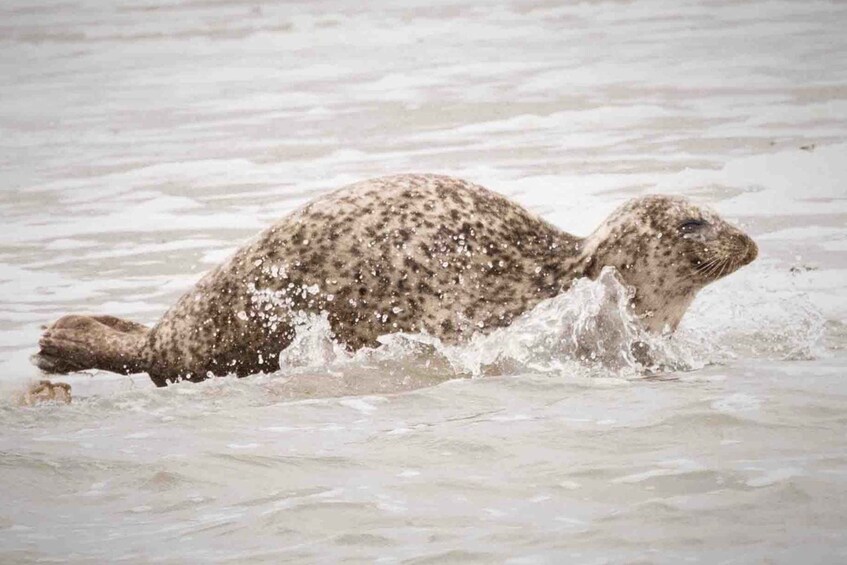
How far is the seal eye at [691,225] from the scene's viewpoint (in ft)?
28.2

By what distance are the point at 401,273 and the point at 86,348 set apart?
1.73 metres

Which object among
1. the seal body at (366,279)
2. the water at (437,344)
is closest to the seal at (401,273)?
the seal body at (366,279)

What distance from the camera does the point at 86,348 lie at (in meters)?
8.84

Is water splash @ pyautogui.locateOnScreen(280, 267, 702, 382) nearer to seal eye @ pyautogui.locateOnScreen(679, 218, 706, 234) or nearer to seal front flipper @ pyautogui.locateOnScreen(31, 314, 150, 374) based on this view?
seal eye @ pyautogui.locateOnScreen(679, 218, 706, 234)

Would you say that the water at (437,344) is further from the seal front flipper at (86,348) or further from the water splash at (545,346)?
the seal front flipper at (86,348)

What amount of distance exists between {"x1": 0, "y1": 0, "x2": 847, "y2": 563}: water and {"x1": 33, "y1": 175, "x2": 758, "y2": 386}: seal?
159mm

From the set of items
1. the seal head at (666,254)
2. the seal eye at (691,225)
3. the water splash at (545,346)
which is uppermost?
the seal eye at (691,225)

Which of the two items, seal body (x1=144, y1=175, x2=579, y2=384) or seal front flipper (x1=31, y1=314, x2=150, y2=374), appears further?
seal front flipper (x1=31, y1=314, x2=150, y2=374)

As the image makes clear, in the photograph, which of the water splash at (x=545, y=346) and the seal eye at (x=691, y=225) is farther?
the seal eye at (x=691, y=225)

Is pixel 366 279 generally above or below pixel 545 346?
above

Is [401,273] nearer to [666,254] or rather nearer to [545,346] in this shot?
[545,346]

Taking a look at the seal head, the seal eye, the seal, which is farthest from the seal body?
the seal eye

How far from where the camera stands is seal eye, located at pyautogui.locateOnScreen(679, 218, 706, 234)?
8609 mm

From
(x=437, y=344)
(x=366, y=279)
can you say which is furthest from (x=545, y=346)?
(x=366, y=279)
